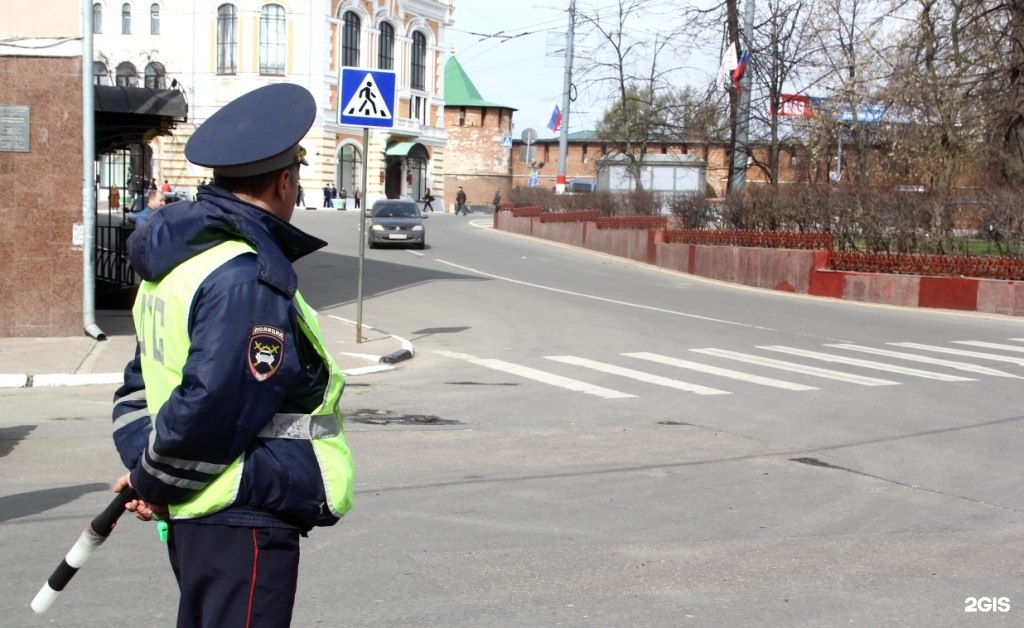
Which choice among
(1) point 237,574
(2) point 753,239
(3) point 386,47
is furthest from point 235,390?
(3) point 386,47

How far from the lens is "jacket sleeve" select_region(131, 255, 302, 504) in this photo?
2.57 m

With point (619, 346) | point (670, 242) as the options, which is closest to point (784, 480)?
point (619, 346)

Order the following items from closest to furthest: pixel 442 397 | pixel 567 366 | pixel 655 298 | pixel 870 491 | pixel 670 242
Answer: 1. pixel 870 491
2. pixel 442 397
3. pixel 567 366
4. pixel 655 298
5. pixel 670 242

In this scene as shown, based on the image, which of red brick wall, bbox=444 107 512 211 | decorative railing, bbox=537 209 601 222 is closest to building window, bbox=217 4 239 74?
red brick wall, bbox=444 107 512 211

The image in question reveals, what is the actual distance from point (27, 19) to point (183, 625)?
1309cm

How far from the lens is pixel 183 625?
287 cm

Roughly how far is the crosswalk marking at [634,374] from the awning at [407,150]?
6056 cm

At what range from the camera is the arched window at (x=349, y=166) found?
229 feet

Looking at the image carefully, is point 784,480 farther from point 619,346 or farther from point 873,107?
point 873,107

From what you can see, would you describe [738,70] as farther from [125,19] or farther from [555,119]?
[125,19]

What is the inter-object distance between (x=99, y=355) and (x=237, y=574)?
11554 millimetres

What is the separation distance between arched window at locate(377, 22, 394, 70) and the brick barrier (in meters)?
40.6

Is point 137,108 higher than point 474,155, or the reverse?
point 474,155

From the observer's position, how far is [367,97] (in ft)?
49.0
